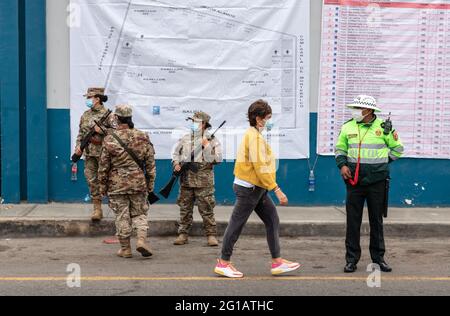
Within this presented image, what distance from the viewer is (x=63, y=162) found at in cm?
1020

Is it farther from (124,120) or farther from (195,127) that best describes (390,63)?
(124,120)

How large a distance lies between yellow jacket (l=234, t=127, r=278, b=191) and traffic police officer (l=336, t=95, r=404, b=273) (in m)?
0.89

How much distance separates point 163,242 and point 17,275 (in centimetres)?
231

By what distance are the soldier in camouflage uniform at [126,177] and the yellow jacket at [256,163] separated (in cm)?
136

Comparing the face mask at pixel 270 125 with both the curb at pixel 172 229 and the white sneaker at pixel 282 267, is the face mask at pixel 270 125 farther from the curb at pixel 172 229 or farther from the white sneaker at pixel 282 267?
the white sneaker at pixel 282 267

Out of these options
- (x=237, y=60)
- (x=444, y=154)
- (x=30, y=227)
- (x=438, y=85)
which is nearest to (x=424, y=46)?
(x=438, y=85)

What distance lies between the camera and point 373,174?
6926 mm

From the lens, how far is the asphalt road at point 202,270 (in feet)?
20.8

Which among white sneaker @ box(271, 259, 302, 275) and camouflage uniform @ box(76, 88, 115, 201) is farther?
camouflage uniform @ box(76, 88, 115, 201)

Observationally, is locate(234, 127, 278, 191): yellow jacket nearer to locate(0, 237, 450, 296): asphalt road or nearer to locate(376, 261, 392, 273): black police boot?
locate(0, 237, 450, 296): asphalt road

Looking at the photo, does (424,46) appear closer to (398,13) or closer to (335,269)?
(398,13)

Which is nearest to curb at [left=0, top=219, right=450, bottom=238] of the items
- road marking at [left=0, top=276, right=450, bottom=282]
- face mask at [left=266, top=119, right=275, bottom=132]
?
face mask at [left=266, top=119, right=275, bottom=132]

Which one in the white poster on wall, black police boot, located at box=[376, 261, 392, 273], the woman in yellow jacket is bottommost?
black police boot, located at box=[376, 261, 392, 273]

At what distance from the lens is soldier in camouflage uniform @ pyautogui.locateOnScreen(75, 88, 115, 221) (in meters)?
8.91
